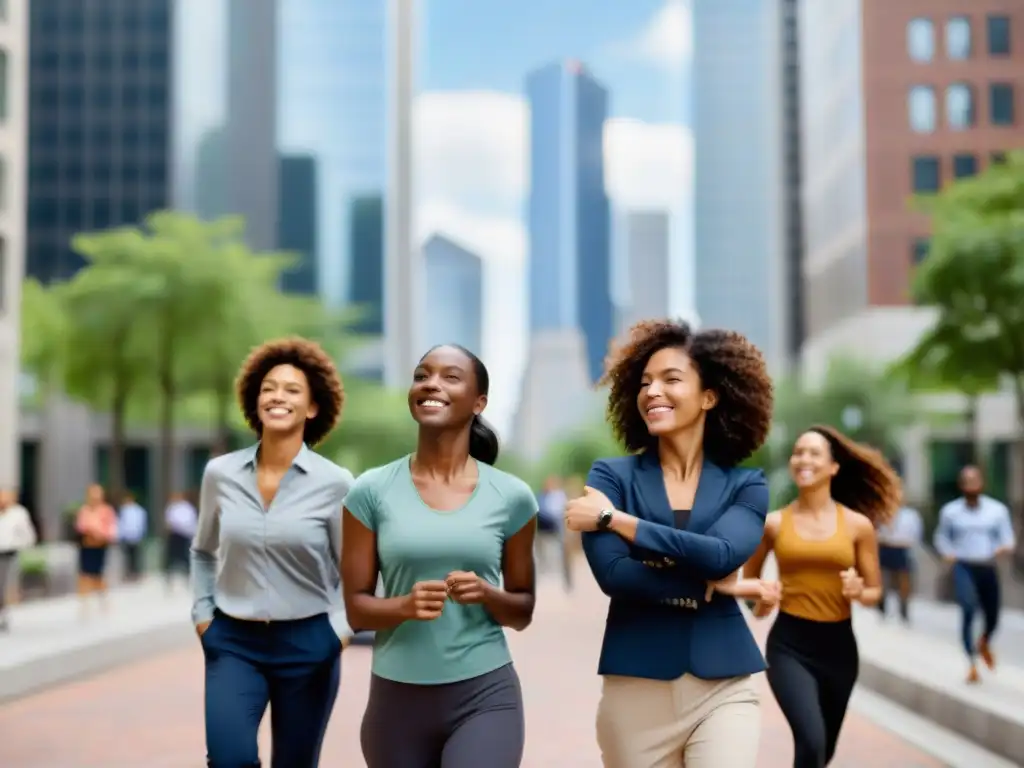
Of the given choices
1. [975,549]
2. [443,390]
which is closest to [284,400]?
[443,390]

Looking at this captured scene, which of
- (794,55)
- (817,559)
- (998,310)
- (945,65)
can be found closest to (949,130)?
(945,65)

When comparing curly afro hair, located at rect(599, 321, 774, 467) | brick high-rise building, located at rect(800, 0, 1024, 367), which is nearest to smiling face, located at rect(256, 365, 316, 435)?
curly afro hair, located at rect(599, 321, 774, 467)

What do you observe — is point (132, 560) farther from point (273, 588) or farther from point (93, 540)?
point (273, 588)

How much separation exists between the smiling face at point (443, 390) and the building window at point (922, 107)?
6347 centimetres

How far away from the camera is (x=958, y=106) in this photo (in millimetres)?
65125

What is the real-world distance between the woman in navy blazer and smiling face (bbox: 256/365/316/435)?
1.45 metres

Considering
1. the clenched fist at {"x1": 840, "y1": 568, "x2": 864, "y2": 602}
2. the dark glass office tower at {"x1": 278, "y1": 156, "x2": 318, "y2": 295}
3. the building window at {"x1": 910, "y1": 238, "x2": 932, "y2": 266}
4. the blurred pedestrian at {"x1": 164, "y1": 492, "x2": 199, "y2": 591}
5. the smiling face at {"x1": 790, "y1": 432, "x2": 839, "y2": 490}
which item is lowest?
the blurred pedestrian at {"x1": 164, "y1": 492, "x2": 199, "y2": 591}

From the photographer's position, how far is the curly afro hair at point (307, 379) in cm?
623

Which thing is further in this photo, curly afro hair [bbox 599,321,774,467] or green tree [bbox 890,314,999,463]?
green tree [bbox 890,314,999,463]

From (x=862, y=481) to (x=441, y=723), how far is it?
12.6ft

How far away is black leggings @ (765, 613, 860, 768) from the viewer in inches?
282

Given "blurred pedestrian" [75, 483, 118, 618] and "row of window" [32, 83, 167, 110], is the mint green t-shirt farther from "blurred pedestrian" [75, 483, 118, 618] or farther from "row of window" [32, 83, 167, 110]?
"row of window" [32, 83, 167, 110]

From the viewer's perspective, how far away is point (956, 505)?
14.2m

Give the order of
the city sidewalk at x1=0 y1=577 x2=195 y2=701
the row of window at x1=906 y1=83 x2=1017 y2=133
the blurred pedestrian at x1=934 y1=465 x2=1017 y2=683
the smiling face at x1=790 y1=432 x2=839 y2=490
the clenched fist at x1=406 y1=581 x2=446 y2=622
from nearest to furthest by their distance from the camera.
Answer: the clenched fist at x1=406 y1=581 x2=446 y2=622, the smiling face at x1=790 y1=432 x2=839 y2=490, the blurred pedestrian at x1=934 y1=465 x2=1017 y2=683, the city sidewalk at x1=0 y1=577 x2=195 y2=701, the row of window at x1=906 y1=83 x2=1017 y2=133
